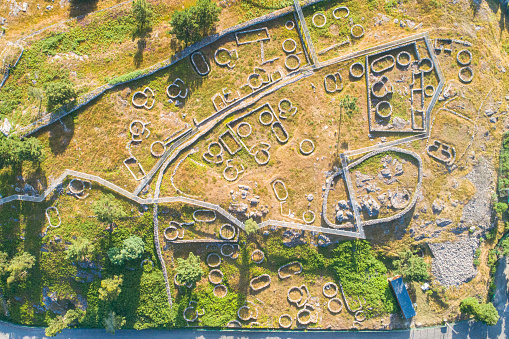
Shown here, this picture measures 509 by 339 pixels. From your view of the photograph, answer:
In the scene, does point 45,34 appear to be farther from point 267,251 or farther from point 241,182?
point 267,251

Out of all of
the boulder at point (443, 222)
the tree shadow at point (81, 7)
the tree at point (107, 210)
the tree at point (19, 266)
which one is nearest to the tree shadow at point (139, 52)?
the tree shadow at point (81, 7)

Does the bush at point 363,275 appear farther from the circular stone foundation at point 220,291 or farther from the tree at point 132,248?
the tree at point 132,248

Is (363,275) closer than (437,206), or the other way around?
(437,206)

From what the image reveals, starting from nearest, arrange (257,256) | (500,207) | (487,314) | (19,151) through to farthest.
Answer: (19,151) → (487,314) → (257,256) → (500,207)

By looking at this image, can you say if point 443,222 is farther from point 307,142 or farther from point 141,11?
point 141,11

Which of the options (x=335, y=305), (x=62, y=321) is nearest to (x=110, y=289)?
(x=62, y=321)

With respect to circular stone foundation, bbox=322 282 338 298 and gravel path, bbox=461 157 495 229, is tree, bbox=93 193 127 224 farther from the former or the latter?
gravel path, bbox=461 157 495 229

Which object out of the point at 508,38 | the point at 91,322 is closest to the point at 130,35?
the point at 91,322
